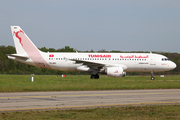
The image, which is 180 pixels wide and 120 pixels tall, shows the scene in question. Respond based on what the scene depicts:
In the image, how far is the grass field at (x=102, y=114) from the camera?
9336 mm

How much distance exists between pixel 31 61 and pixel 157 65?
724 inches

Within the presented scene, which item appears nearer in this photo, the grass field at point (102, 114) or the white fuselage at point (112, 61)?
the grass field at point (102, 114)

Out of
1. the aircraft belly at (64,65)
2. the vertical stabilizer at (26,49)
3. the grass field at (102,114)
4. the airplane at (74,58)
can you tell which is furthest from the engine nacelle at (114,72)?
the grass field at (102,114)

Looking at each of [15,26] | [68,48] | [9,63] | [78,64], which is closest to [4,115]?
[78,64]

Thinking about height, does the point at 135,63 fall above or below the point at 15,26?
below

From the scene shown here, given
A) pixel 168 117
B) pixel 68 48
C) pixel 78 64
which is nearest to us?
pixel 168 117

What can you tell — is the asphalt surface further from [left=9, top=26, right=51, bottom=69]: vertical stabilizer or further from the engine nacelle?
[left=9, top=26, right=51, bottom=69]: vertical stabilizer

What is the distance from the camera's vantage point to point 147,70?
39844 mm

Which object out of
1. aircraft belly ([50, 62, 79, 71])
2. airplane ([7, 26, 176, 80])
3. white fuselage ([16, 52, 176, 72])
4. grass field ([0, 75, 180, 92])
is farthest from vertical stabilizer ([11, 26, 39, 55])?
grass field ([0, 75, 180, 92])

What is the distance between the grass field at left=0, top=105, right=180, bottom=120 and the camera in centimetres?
934

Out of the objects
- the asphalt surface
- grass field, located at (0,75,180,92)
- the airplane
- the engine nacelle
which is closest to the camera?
the asphalt surface

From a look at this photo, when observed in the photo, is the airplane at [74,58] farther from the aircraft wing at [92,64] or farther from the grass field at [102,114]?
the grass field at [102,114]

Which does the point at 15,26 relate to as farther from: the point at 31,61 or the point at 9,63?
the point at 9,63

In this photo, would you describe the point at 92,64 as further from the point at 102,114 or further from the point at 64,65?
the point at 102,114
